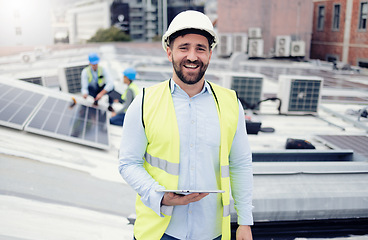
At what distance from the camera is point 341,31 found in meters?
26.2

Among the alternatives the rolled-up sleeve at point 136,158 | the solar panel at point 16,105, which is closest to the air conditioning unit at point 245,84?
the solar panel at point 16,105

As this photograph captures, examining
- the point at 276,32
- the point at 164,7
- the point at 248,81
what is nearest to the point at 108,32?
the point at 164,7

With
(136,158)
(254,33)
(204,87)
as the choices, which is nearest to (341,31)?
(254,33)

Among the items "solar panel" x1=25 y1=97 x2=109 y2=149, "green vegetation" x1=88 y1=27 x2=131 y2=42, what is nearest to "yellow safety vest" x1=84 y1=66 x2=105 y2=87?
"solar panel" x1=25 y1=97 x2=109 y2=149

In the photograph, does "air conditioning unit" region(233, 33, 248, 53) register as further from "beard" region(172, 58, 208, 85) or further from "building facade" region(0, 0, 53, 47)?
"building facade" region(0, 0, 53, 47)

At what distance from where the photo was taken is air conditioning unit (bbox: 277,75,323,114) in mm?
8602

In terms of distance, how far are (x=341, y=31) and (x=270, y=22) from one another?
18.8 ft

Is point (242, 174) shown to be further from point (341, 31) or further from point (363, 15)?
point (341, 31)

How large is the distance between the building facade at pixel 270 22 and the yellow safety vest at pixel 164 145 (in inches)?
988

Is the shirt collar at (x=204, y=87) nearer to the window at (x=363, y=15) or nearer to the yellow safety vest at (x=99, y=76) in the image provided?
the yellow safety vest at (x=99, y=76)

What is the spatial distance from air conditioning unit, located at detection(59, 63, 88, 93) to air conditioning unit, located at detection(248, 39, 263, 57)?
1837cm

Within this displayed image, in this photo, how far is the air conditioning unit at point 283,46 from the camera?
1024 inches

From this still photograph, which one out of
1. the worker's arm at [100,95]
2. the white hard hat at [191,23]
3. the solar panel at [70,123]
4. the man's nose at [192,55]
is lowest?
the solar panel at [70,123]

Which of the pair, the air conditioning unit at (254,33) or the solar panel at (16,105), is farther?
the air conditioning unit at (254,33)
